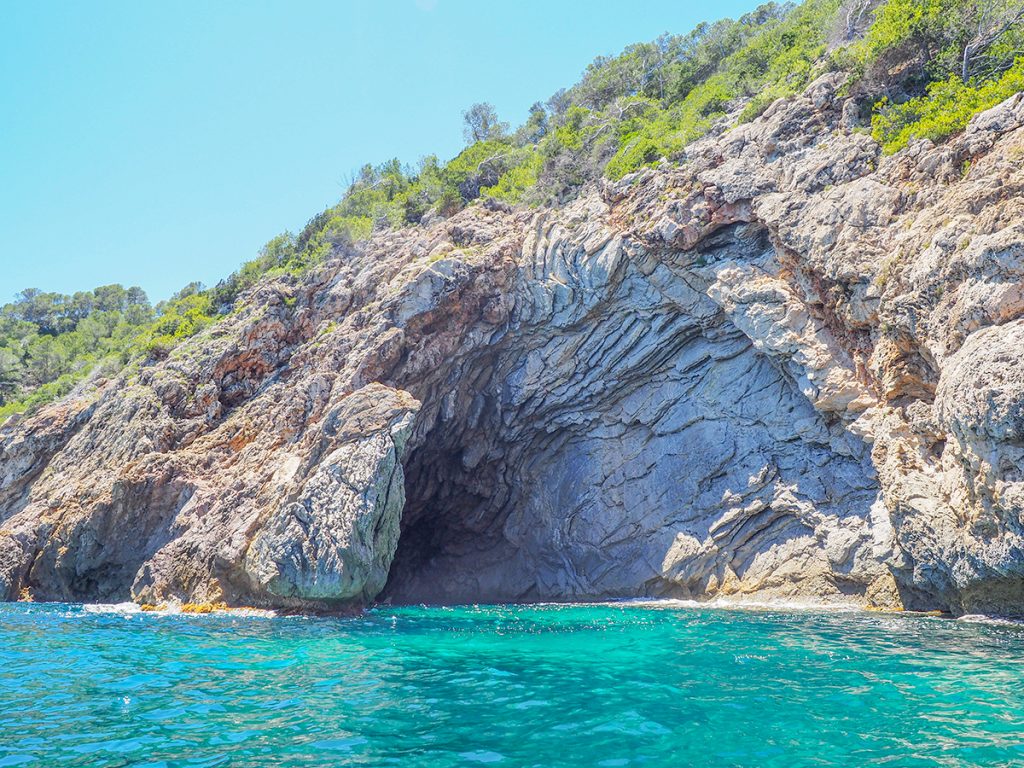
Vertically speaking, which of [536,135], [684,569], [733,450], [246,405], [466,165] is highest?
[536,135]

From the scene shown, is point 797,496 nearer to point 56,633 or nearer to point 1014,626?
point 1014,626

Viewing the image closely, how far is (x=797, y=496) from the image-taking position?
936 inches

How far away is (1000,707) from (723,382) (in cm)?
1887

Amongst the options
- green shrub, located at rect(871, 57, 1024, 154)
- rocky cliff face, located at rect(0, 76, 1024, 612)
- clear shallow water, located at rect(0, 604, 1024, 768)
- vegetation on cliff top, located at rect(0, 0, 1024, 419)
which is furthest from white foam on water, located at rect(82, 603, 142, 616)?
green shrub, located at rect(871, 57, 1024, 154)

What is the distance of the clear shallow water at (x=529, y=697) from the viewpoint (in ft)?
23.3

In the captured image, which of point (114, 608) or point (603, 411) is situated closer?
point (114, 608)

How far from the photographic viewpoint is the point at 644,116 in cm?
3912

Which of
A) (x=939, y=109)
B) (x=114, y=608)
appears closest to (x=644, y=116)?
(x=939, y=109)

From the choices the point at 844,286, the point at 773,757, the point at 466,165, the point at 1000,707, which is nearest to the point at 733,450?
the point at 844,286

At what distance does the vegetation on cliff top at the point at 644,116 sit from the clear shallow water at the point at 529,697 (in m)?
17.5

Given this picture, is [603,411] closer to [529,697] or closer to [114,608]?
[529,697]

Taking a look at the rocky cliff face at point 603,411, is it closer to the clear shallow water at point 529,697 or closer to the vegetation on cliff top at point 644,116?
the vegetation on cliff top at point 644,116

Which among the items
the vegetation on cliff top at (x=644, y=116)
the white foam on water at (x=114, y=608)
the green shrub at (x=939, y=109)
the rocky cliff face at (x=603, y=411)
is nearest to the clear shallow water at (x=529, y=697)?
the rocky cliff face at (x=603, y=411)

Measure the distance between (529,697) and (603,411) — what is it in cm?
1997
